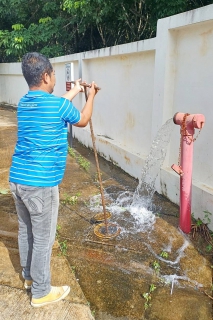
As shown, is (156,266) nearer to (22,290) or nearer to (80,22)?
(22,290)

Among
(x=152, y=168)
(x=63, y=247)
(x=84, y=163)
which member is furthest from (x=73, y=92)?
(x=84, y=163)

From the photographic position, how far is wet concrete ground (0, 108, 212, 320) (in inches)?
90.9

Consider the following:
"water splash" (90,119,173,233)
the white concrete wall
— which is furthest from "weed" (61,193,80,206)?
the white concrete wall

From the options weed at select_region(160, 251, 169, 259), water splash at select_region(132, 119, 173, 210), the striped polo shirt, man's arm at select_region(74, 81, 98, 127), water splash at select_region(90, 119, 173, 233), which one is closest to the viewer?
the striped polo shirt

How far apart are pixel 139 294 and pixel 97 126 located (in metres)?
4.86

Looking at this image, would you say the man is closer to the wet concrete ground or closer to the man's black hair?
the man's black hair

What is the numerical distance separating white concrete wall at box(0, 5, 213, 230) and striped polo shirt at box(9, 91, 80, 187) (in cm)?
192

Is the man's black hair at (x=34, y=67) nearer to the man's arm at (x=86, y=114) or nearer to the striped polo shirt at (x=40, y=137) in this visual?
the striped polo shirt at (x=40, y=137)

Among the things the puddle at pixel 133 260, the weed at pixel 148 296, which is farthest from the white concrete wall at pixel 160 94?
the weed at pixel 148 296

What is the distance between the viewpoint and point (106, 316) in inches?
87.7

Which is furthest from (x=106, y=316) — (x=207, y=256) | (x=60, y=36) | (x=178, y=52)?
(x=60, y=36)

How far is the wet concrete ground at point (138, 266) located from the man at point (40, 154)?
59 centimetres

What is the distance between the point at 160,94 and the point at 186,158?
1.29 metres

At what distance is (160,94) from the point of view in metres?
4.03
